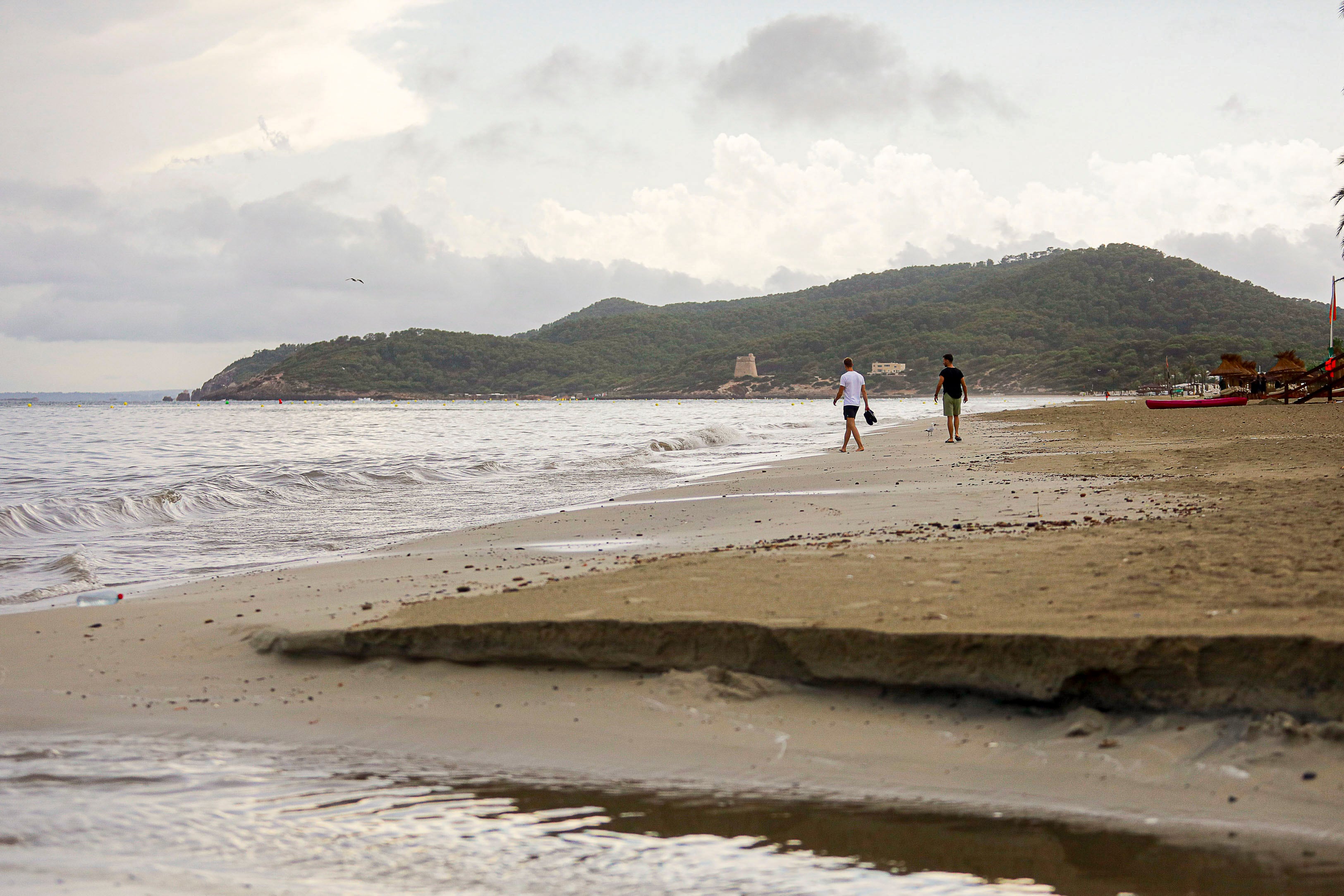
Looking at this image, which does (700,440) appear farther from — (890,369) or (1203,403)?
(890,369)

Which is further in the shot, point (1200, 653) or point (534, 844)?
point (1200, 653)

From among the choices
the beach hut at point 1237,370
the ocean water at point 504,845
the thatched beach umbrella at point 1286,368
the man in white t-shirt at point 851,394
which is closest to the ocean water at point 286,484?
the man in white t-shirt at point 851,394

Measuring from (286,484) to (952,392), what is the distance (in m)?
13.6

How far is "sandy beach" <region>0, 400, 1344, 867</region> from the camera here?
3127mm

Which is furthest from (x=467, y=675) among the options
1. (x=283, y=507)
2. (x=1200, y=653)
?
(x=283, y=507)

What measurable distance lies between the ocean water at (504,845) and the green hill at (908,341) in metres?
96.5

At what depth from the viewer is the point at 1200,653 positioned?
11.1 ft

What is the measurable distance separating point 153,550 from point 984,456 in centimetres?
1258

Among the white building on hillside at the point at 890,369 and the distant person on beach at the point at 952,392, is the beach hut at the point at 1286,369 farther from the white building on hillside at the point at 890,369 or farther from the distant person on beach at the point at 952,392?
the white building on hillside at the point at 890,369

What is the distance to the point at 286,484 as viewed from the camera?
16609 mm

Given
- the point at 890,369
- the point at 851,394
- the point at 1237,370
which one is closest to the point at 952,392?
the point at 851,394

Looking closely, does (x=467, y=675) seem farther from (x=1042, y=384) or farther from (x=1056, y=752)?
(x=1042, y=384)

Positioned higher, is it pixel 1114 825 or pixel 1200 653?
pixel 1200 653

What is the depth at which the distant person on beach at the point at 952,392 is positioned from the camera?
1981 centimetres
